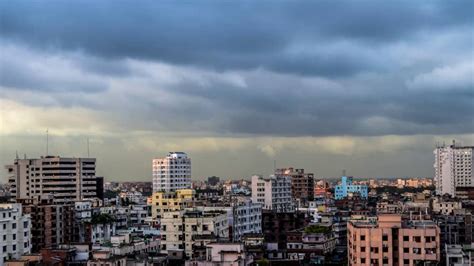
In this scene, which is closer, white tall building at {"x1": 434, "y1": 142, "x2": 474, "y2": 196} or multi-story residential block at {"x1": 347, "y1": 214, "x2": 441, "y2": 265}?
multi-story residential block at {"x1": 347, "y1": 214, "x2": 441, "y2": 265}

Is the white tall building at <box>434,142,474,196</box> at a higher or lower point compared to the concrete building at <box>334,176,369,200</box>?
higher

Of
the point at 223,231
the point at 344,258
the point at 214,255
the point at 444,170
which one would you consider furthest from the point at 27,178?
the point at 444,170

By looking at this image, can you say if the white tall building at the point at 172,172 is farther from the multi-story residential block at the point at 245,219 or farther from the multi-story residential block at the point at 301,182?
the multi-story residential block at the point at 245,219

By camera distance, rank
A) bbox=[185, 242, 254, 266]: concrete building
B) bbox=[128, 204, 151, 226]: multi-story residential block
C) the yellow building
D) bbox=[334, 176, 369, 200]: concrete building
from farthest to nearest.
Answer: bbox=[334, 176, 369, 200]: concrete building
bbox=[128, 204, 151, 226]: multi-story residential block
the yellow building
bbox=[185, 242, 254, 266]: concrete building

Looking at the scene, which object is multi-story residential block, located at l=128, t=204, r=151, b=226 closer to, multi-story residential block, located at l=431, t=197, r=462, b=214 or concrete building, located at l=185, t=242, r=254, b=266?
multi-story residential block, located at l=431, t=197, r=462, b=214

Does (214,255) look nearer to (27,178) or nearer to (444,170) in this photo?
(27,178)

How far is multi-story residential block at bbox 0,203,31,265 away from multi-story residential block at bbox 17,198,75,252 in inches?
281

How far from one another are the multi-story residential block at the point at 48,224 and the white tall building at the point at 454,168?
85997 millimetres

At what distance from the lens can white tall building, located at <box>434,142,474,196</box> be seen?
12862 centimetres

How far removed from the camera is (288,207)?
81562 mm

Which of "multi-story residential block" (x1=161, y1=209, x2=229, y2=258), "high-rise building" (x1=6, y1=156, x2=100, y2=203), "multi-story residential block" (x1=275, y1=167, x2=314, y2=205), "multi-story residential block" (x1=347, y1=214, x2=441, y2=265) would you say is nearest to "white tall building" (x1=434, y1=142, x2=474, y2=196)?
"multi-story residential block" (x1=275, y1=167, x2=314, y2=205)

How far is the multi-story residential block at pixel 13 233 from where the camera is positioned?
41125mm

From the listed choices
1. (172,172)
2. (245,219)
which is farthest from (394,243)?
(172,172)

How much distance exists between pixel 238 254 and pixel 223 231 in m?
15.4
